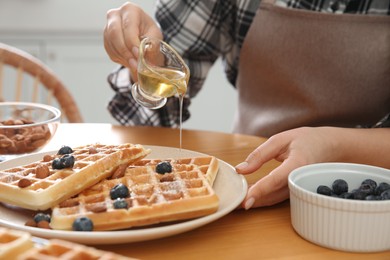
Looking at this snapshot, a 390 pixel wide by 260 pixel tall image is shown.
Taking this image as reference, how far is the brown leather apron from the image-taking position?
138cm

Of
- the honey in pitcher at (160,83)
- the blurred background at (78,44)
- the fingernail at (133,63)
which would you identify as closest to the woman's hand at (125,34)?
the fingernail at (133,63)

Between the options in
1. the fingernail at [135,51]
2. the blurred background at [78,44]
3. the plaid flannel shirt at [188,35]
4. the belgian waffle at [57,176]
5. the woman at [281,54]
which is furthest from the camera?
the blurred background at [78,44]

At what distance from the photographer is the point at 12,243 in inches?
25.0

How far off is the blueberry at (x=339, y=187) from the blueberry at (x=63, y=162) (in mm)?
395

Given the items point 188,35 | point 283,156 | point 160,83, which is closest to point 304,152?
point 283,156

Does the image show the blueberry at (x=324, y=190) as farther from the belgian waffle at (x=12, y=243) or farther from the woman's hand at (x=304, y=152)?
the belgian waffle at (x=12, y=243)

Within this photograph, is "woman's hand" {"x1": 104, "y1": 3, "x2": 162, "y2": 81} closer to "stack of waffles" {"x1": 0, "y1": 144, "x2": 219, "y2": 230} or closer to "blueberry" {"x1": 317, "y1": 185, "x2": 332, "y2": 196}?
"stack of waffles" {"x1": 0, "y1": 144, "x2": 219, "y2": 230}

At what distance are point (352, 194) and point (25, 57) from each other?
121 centimetres

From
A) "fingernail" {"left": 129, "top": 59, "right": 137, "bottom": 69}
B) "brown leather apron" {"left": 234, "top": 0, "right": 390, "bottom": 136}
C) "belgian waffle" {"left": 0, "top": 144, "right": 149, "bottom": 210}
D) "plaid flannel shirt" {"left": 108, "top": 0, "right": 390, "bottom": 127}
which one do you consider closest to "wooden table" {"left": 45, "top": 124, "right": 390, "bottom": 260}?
"belgian waffle" {"left": 0, "top": 144, "right": 149, "bottom": 210}

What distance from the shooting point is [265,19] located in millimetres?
1481

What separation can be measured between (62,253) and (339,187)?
407 millimetres

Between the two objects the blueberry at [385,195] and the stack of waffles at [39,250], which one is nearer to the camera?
the stack of waffles at [39,250]

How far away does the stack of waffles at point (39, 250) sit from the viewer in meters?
0.61

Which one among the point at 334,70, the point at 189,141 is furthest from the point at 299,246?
the point at 334,70
